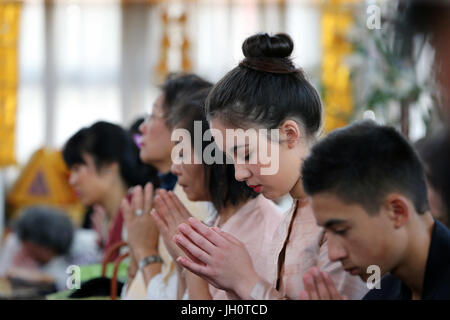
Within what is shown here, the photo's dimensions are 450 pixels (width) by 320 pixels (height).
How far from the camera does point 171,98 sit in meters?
1.46

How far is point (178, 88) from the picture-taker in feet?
4.75

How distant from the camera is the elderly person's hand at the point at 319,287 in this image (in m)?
0.85

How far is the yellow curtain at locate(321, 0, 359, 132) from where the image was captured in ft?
13.5

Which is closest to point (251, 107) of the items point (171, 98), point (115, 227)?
point (171, 98)

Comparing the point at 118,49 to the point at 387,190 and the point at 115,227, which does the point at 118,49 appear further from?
the point at 387,190

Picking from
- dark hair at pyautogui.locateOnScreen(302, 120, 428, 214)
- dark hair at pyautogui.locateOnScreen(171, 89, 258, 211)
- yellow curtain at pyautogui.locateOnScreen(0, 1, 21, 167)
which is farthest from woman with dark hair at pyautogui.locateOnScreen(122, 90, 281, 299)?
yellow curtain at pyautogui.locateOnScreen(0, 1, 21, 167)

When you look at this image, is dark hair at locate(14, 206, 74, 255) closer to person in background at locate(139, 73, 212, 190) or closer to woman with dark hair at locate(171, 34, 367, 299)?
person in background at locate(139, 73, 212, 190)

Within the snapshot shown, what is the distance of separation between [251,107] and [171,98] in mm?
461

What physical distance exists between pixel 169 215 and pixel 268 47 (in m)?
0.35

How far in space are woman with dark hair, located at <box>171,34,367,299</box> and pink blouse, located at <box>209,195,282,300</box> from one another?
0.35 ft

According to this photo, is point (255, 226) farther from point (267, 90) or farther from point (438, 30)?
point (438, 30)

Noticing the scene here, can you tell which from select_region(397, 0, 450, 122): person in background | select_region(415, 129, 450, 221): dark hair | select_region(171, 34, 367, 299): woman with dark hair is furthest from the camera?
select_region(415, 129, 450, 221): dark hair

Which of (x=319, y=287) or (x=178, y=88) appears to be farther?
(x=178, y=88)

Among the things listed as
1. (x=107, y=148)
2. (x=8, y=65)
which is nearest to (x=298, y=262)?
(x=107, y=148)
